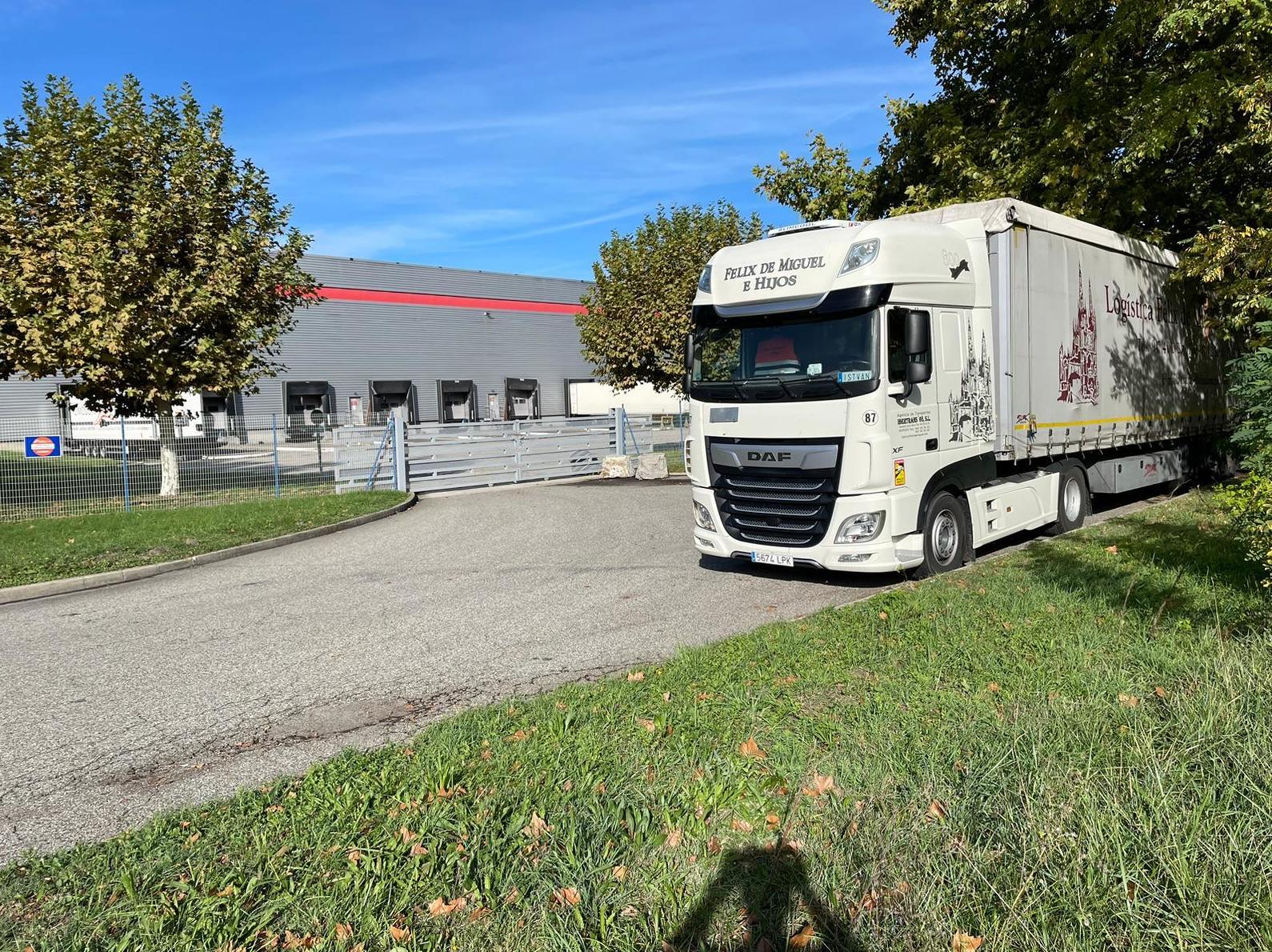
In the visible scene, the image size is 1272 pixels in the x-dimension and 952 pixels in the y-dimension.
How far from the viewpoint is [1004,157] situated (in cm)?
1534

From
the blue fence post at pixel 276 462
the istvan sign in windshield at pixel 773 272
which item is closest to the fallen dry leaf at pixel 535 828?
the istvan sign in windshield at pixel 773 272

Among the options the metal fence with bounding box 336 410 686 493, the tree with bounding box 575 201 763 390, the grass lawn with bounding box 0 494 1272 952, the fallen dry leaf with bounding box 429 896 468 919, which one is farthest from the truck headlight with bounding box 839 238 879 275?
the tree with bounding box 575 201 763 390

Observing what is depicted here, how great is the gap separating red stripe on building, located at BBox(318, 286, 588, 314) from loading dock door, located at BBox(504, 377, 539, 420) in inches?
185

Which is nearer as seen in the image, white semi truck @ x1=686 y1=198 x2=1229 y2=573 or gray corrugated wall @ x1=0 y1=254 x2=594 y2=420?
white semi truck @ x1=686 y1=198 x2=1229 y2=573

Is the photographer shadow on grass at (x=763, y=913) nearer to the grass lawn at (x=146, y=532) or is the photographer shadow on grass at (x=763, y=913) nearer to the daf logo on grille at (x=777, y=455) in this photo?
the daf logo on grille at (x=777, y=455)

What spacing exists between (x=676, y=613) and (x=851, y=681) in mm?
2829

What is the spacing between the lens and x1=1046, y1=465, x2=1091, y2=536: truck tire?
422 inches

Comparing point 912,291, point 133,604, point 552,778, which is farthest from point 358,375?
point 552,778

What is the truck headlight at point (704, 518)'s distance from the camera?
8.93 metres

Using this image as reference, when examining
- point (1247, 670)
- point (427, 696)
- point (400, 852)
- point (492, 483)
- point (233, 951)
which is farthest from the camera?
point (492, 483)

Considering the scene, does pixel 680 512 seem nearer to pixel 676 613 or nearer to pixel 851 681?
pixel 676 613

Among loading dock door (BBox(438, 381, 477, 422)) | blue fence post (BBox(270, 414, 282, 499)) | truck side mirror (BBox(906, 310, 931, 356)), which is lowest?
blue fence post (BBox(270, 414, 282, 499))

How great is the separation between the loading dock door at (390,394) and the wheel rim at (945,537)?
1704 inches

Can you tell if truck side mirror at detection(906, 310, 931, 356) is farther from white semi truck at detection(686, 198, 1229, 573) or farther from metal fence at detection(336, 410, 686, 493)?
metal fence at detection(336, 410, 686, 493)
